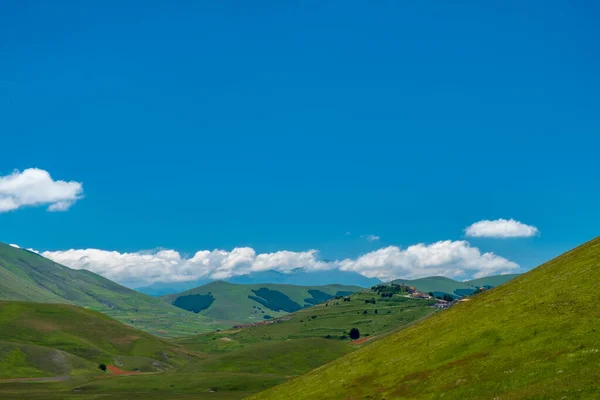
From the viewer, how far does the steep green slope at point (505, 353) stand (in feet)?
133

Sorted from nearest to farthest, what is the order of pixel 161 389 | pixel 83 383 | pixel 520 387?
pixel 520 387 → pixel 161 389 → pixel 83 383

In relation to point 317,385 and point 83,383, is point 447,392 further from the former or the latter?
point 83,383

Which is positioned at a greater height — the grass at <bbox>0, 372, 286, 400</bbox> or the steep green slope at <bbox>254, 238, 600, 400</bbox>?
Result: the steep green slope at <bbox>254, 238, 600, 400</bbox>

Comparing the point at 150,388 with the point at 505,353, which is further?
the point at 150,388

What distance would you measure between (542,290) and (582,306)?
12.0 meters

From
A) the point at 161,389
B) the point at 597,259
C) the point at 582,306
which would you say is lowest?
the point at 161,389

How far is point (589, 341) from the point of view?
43094 mm

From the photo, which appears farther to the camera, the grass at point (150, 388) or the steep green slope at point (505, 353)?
the grass at point (150, 388)

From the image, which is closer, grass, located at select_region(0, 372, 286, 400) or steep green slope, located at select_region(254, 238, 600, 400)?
steep green slope, located at select_region(254, 238, 600, 400)

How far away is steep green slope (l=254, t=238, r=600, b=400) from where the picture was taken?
40625 millimetres

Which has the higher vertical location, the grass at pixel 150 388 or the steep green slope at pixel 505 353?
the steep green slope at pixel 505 353

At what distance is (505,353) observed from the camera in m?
48.9

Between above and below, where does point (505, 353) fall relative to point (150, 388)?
above

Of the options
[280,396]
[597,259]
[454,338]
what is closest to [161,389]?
[280,396]
